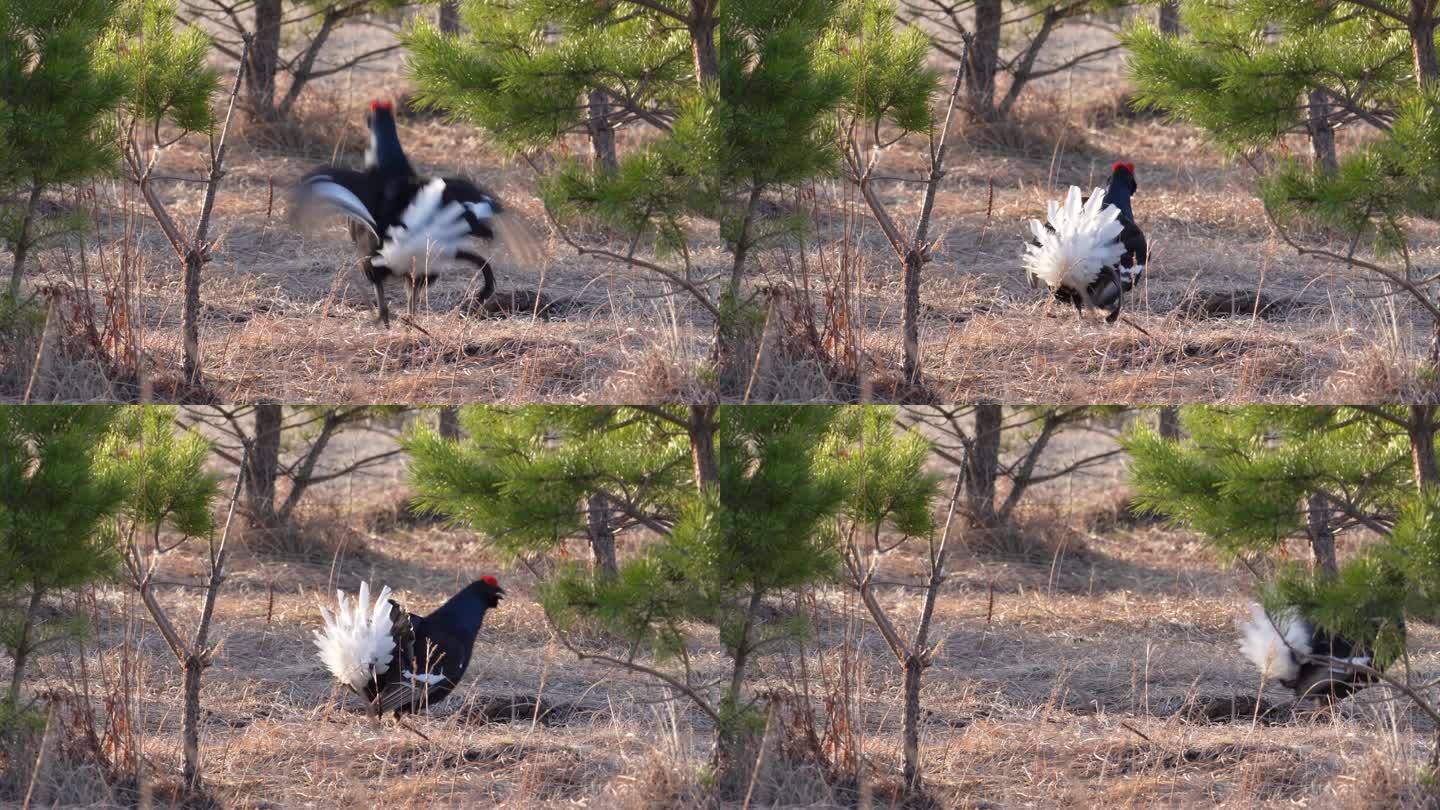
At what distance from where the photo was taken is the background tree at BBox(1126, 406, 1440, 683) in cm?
455

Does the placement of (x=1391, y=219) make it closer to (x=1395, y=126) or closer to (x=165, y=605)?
(x=1395, y=126)

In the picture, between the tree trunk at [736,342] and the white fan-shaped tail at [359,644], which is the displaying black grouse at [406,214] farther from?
the white fan-shaped tail at [359,644]

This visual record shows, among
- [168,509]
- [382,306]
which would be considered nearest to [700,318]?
[382,306]

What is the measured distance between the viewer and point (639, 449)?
16.5ft

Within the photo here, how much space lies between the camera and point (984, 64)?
379 inches

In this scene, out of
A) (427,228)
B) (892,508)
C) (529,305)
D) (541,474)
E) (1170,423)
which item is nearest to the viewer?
(541,474)

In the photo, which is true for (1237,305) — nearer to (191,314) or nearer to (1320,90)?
(1320,90)

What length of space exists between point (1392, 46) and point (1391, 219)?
0.80 m

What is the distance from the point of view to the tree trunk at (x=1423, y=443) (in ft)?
16.6

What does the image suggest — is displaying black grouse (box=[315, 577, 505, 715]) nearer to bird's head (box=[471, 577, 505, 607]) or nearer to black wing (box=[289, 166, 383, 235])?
bird's head (box=[471, 577, 505, 607])

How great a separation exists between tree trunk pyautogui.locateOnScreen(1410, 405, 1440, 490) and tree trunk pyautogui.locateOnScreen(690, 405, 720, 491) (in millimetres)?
2110

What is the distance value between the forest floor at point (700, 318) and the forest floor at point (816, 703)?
90 centimetres

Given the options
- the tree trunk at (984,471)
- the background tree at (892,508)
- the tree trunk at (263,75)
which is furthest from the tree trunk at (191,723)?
the tree trunk at (263,75)

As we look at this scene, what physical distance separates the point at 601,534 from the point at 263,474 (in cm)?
397
